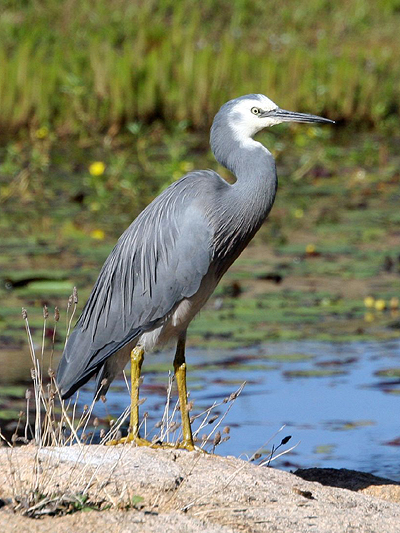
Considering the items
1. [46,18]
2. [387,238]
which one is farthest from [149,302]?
[46,18]

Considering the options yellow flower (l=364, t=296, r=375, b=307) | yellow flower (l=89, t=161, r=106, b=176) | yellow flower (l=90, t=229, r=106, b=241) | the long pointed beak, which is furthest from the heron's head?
yellow flower (l=89, t=161, r=106, b=176)

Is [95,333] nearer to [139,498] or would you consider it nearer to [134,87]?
[139,498]

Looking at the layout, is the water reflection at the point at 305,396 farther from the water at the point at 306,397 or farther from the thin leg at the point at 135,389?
the thin leg at the point at 135,389

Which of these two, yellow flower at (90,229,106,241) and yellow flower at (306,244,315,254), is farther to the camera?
yellow flower at (90,229,106,241)

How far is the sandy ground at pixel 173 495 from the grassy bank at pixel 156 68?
8151 millimetres

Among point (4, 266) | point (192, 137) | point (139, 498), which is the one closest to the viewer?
point (139, 498)

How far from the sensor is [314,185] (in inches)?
435

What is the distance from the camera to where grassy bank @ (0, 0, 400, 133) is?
1272cm

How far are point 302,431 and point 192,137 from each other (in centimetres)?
753

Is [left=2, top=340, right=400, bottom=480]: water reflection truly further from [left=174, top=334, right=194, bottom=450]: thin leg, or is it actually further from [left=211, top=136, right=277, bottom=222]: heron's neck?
[left=211, top=136, right=277, bottom=222]: heron's neck

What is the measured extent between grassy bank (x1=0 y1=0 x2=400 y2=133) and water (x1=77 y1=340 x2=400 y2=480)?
5832mm

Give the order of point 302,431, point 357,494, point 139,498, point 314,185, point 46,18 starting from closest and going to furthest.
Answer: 1. point 139,498
2. point 357,494
3. point 302,431
4. point 314,185
5. point 46,18

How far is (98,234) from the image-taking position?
30.1 ft

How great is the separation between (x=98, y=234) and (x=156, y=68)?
185 inches
